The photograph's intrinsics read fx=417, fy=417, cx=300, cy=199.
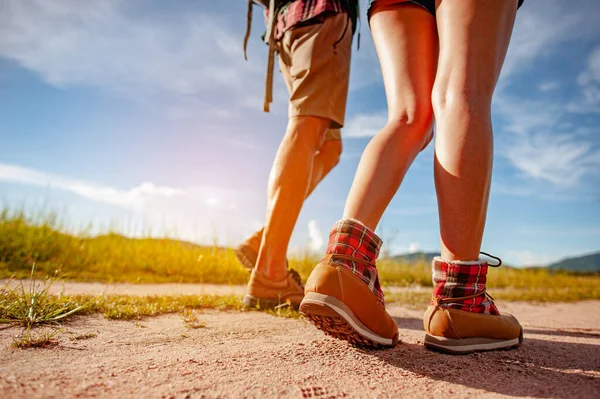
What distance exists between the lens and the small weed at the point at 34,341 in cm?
144

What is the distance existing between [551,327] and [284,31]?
257 centimetres

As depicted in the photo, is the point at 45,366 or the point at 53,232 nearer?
the point at 45,366

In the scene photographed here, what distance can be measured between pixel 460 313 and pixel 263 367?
0.77 metres

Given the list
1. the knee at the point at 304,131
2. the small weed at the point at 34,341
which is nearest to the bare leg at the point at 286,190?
the knee at the point at 304,131

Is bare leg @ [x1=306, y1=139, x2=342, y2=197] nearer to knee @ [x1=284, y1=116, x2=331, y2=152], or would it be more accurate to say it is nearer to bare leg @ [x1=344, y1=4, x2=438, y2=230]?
knee @ [x1=284, y1=116, x2=331, y2=152]

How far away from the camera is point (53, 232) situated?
5820 millimetres

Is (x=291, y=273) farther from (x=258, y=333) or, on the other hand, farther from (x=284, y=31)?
(x=284, y=31)

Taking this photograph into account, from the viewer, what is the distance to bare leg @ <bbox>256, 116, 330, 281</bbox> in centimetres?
250

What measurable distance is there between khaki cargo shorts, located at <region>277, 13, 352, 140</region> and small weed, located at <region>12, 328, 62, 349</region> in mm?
1719

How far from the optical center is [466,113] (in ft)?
5.09

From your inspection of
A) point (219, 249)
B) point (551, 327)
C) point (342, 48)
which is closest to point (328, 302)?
point (342, 48)

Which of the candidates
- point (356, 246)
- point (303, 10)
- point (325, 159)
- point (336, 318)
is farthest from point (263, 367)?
point (303, 10)

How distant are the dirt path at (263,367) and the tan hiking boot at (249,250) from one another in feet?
2.61

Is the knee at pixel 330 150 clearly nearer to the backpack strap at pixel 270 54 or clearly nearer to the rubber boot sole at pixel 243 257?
the backpack strap at pixel 270 54
